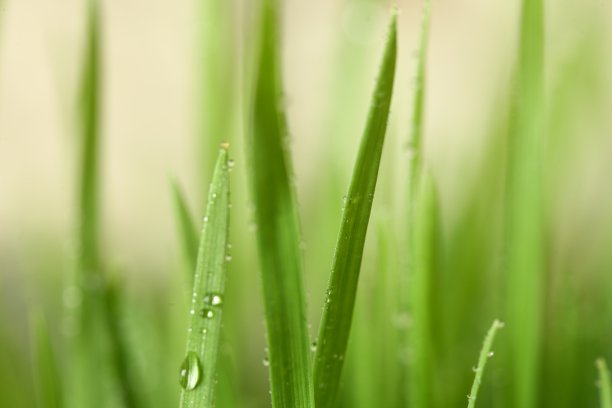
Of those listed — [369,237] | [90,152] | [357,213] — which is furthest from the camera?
[369,237]

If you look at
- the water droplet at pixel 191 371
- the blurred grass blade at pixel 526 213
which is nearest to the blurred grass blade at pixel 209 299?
the water droplet at pixel 191 371

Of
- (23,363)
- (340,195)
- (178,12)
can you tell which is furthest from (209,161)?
(178,12)

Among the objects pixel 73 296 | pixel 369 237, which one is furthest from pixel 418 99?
pixel 369 237

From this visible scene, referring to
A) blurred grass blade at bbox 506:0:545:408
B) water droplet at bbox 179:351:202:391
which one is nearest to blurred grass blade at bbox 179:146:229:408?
water droplet at bbox 179:351:202:391

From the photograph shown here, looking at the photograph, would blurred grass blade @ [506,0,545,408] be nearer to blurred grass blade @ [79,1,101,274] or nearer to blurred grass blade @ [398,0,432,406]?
blurred grass blade @ [398,0,432,406]

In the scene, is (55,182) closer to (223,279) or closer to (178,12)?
(178,12)

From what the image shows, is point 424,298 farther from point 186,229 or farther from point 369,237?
point 369,237

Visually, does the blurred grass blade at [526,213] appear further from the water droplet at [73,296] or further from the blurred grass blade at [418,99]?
the water droplet at [73,296]
